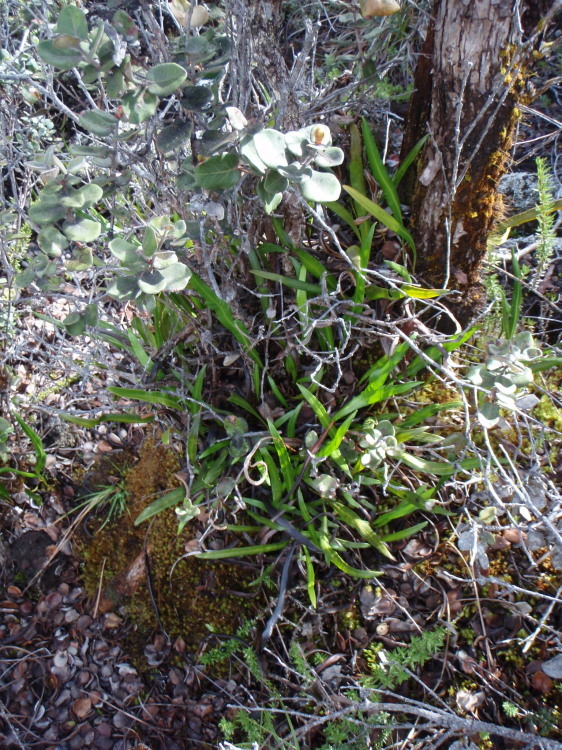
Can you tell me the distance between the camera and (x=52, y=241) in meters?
1.11

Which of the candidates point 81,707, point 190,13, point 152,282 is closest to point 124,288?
point 152,282

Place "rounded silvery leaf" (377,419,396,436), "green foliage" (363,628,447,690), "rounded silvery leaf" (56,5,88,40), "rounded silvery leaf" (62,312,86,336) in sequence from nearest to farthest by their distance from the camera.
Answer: "rounded silvery leaf" (56,5,88,40)
"rounded silvery leaf" (62,312,86,336)
"rounded silvery leaf" (377,419,396,436)
"green foliage" (363,628,447,690)

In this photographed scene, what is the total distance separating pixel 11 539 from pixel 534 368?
2100mm

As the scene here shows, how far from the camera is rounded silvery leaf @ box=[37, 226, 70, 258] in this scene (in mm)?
1100

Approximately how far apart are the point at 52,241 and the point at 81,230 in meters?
0.06

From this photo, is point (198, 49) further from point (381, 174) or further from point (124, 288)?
point (381, 174)

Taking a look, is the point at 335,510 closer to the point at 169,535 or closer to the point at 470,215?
the point at 169,535

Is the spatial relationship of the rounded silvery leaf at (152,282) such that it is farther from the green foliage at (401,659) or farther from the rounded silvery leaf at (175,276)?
the green foliage at (401,659)

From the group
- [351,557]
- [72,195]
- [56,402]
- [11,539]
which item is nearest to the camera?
[72,195]

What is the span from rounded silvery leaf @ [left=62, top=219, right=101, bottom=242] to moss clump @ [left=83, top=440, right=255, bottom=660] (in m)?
1.09

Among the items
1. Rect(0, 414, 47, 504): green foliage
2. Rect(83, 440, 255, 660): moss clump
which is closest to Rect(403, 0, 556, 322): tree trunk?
Rect(83, 440, 255, 660): moss clump

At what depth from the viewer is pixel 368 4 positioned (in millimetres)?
1254

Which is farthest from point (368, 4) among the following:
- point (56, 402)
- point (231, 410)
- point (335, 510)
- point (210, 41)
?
point (56, 402)

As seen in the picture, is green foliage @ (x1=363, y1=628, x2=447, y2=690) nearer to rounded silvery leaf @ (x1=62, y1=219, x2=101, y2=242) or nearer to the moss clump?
the moss clump
